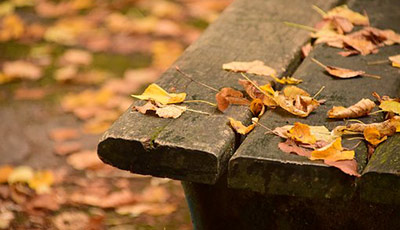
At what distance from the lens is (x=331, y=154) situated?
5.09ft

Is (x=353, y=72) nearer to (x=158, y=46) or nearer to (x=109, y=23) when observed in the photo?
(x=158, y=46)

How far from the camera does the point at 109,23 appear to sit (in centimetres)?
450

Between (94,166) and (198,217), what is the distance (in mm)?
1094

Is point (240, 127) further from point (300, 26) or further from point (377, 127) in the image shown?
point (300, 26)

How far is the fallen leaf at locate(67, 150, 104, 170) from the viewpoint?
9.96ft

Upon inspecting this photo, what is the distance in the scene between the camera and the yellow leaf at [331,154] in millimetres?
1543

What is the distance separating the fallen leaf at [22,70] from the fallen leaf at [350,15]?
1.86 metres

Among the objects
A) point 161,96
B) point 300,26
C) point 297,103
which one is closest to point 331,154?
point 297,103

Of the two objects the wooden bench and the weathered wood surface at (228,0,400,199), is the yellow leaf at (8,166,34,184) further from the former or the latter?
the weathered wood surface at (228,0,400,199)

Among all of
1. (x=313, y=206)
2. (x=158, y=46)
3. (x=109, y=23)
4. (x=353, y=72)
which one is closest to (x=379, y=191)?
(x=313, y=206)

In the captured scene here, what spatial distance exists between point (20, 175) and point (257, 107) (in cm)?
142

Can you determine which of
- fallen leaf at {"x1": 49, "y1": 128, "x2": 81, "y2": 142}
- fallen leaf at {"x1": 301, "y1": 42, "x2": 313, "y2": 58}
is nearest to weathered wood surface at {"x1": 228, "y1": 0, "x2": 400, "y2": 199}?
fallen leaf at {"x1": 301, "y1": 42, "x2": 313, "y2": 58}

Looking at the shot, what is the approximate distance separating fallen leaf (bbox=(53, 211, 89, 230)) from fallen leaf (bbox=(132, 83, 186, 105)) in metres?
0.92

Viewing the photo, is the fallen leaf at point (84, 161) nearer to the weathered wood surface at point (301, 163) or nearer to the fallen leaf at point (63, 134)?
the fallen leaf at point (63, 134)
